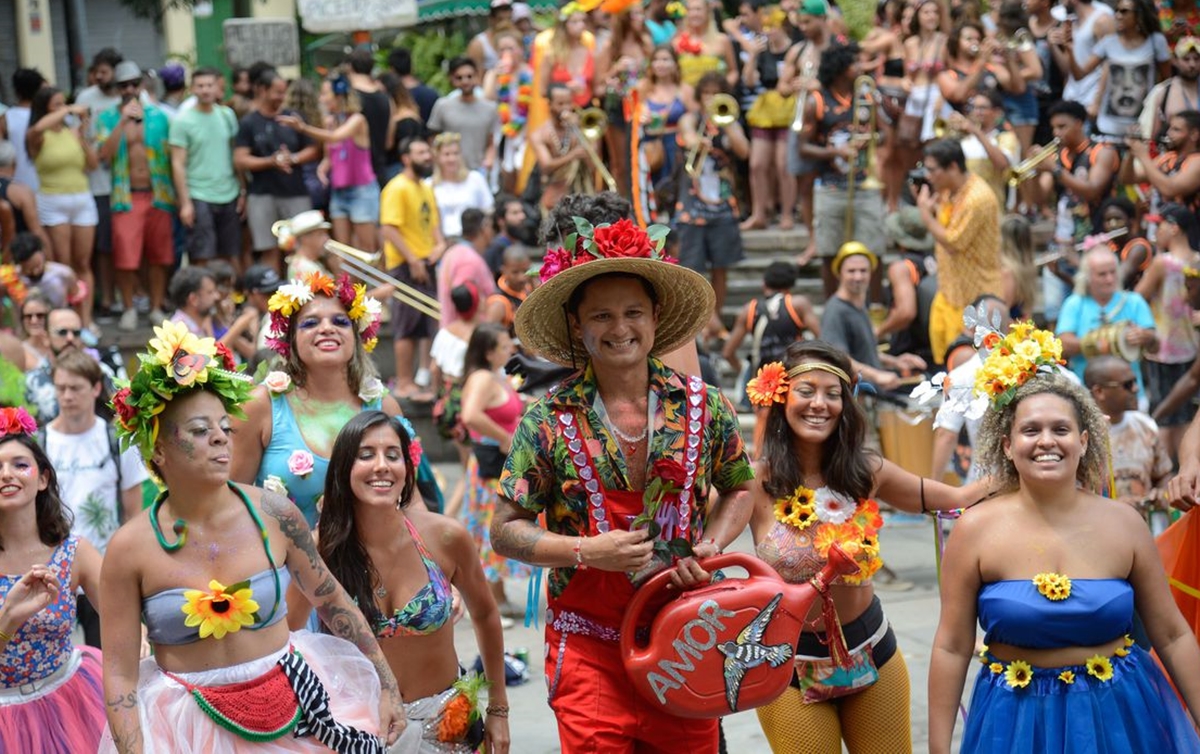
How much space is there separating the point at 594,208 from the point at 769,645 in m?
1.63

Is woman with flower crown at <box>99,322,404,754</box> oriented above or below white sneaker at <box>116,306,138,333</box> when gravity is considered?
above

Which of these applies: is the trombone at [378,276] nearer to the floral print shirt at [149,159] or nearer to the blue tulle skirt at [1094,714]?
the floral print shirt at [149,159]

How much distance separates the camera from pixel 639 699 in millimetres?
4281

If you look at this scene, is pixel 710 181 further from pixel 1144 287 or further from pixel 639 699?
pixel 639 699

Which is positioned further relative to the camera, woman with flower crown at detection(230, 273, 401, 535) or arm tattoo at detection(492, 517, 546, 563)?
woman with flower crown at detection(230, 273, 401, 535)

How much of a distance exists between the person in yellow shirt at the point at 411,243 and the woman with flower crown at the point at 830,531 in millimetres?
7740

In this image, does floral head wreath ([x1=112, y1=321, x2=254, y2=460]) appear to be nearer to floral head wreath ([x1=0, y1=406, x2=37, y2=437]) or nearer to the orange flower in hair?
floral head wreath ([x1=0, y1=406, x2=37, y2=437])

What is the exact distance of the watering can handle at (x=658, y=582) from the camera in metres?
4.15

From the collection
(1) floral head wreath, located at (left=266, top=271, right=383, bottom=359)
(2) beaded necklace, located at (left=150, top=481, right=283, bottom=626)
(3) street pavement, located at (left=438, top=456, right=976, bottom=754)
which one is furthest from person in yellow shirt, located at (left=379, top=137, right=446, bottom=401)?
(2) beaded necklace, located at (left=150, top=481, right=283, bottom=626)

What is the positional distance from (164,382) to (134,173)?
31.4 feet

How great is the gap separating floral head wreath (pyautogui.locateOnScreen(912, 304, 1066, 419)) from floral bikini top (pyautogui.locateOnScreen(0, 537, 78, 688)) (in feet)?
9.84

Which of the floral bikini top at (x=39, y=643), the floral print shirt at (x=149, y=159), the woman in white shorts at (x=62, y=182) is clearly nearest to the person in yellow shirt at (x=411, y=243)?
the floral print shirt at (x=149, y=159)

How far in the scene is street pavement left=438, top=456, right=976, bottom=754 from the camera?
7.01 meters

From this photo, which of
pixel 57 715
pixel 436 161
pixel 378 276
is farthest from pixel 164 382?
pixel 436 161
